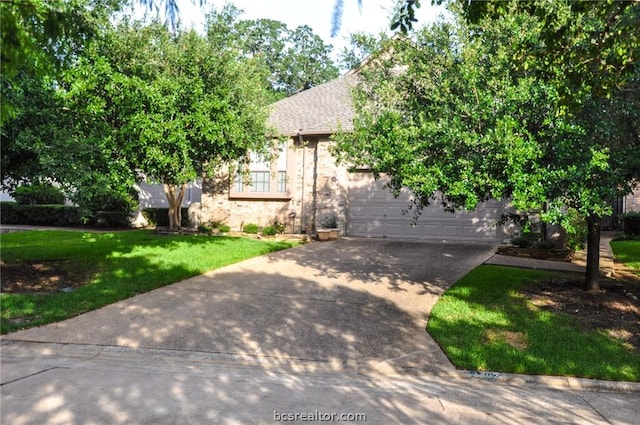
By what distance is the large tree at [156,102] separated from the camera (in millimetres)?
9250

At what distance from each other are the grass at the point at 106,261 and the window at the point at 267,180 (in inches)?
132

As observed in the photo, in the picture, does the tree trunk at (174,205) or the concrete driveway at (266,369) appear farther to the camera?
the tree trunk at (174,205)

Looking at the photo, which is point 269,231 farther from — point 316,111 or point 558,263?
point 558,263

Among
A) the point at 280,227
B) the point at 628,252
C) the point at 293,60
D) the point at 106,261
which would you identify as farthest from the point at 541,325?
the point at 293,60

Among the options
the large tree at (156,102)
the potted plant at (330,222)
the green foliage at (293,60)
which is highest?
the green foliage at (293,60)

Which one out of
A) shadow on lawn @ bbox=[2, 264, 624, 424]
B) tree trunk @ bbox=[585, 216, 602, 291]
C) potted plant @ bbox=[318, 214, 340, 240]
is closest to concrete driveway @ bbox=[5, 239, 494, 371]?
shadow on lawn @ bbox=[2, 264, 624, 424]

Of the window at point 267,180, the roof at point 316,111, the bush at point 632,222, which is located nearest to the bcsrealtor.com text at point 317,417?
the roof at point 316,111

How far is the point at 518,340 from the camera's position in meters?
6.43

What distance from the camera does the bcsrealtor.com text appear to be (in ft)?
13.1

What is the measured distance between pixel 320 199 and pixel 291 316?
1003cm

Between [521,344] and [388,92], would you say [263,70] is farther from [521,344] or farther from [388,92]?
[521,344]

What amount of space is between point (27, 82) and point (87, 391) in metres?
5.91

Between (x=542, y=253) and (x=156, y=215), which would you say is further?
(x=156, y=215)

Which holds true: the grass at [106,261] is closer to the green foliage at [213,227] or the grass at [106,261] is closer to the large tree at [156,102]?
the large tree at [156,102]
